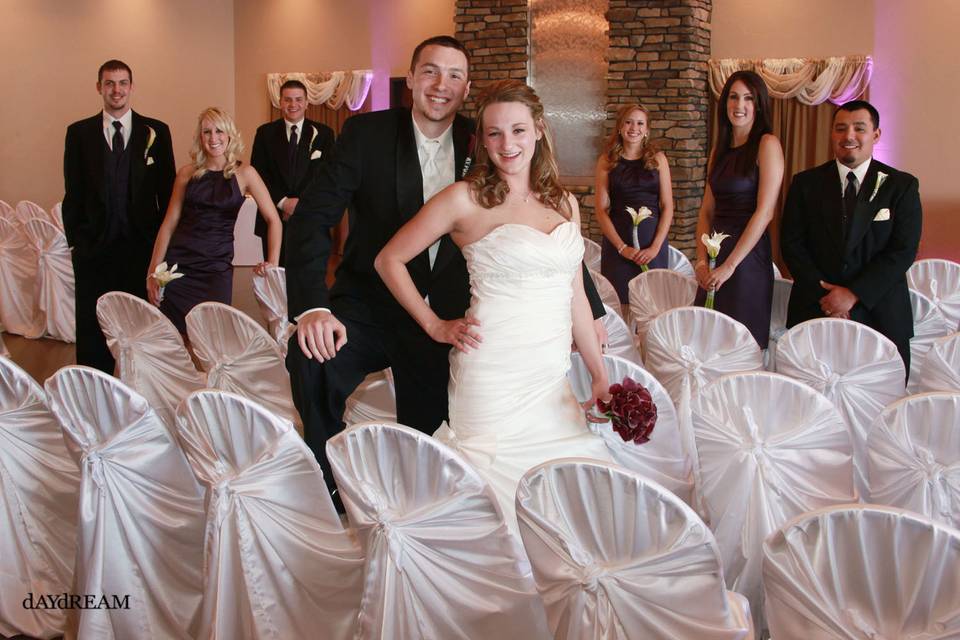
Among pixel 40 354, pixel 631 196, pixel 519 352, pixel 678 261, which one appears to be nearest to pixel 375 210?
pixel 519 352

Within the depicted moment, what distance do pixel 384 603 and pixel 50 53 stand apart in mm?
14193

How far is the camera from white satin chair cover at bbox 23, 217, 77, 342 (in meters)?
8.80

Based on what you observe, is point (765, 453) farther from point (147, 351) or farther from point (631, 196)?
point (631, 196)

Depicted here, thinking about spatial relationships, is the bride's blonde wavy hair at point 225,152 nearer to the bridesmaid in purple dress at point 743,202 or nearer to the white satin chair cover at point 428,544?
the bridesmaid in purple dress at point 743,202

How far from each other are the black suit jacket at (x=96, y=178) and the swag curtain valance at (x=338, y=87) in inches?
359

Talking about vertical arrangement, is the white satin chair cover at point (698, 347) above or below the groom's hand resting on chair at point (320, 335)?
below

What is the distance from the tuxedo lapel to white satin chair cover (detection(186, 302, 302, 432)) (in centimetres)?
297

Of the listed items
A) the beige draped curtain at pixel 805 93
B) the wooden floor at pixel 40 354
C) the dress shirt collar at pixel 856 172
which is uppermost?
the beige draped curtain at pixel 805 93

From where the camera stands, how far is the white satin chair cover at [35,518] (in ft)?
11.0

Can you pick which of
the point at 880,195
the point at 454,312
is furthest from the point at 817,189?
the point at 454,312

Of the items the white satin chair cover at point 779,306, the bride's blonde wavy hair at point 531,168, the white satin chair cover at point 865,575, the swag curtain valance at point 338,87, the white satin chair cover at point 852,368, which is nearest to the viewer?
the white satin chair cover at point 865,575

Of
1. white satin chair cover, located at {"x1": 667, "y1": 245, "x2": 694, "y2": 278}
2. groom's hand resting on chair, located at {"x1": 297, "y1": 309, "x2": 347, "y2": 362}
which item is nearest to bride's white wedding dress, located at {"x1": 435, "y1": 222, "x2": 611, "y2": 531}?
groom's hand resting on chair, located at {"x1": 297, "y1": 309, "x2": 347, "y2": 362}

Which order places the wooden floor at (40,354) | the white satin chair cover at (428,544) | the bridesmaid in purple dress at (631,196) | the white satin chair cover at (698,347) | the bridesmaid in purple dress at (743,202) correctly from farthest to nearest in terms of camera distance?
the wooden floor at (40,354)
the bridesmaid in purple dress at (631,196)
the bridesmaid in purple dress at (743,202)
the white satin chair cover at (698,347)
the white satin chair cover at (428,544)

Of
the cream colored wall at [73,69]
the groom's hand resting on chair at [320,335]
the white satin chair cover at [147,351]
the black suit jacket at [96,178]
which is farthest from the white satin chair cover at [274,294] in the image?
the cream colored wall at [73,69]
